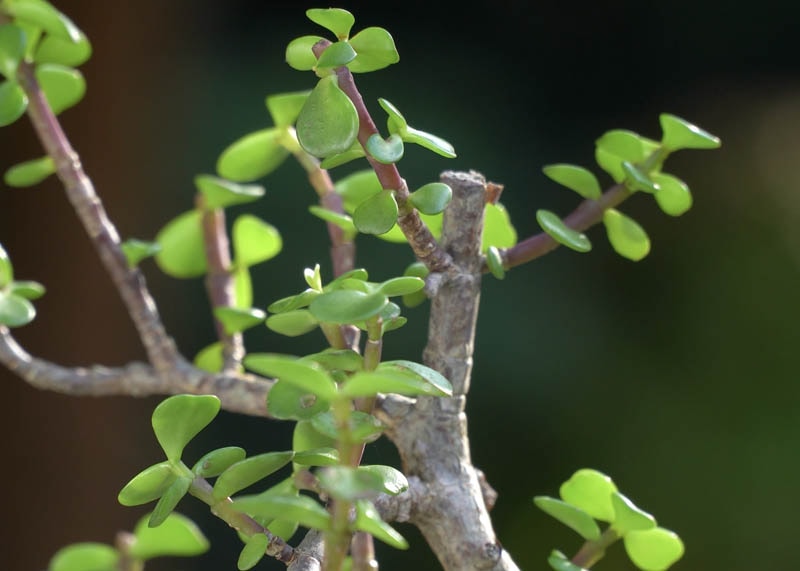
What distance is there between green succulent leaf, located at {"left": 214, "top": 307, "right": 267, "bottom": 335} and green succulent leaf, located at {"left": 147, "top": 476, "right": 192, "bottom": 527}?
15cm

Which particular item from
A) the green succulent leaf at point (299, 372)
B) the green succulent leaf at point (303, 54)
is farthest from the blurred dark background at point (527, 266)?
the green succulent leaf at point (299, 372)

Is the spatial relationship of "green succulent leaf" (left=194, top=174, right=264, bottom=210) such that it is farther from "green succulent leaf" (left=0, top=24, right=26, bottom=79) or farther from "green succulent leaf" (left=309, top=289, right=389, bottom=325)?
"green succulent leaf" (left=309, top=289, right=389, bottom=325)

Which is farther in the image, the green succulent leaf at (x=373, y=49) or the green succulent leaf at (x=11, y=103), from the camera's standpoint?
the green succulent leaf at (x=11, y=103)

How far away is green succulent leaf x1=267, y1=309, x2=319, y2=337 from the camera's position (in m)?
0.34

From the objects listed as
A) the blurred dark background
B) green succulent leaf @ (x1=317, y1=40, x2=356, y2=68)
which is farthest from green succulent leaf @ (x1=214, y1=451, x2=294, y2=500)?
the blurred dark background

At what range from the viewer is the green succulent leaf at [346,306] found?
252mm

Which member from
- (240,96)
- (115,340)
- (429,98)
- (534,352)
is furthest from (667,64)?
(115,340)

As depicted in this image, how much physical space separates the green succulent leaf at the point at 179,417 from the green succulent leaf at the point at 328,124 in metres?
0.08

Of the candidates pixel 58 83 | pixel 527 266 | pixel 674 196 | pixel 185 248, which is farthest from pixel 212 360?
pixel 527 266

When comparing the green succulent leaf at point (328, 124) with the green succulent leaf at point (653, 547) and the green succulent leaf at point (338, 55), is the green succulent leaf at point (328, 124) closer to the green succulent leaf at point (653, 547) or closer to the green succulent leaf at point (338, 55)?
the green succulent leaf at point (338, 55)

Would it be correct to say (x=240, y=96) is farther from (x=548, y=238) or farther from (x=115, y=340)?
(x=548, y=238)

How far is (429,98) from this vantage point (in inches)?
48.6

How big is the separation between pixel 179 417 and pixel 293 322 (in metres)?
0.07

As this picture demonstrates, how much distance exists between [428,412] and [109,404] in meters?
1.04
